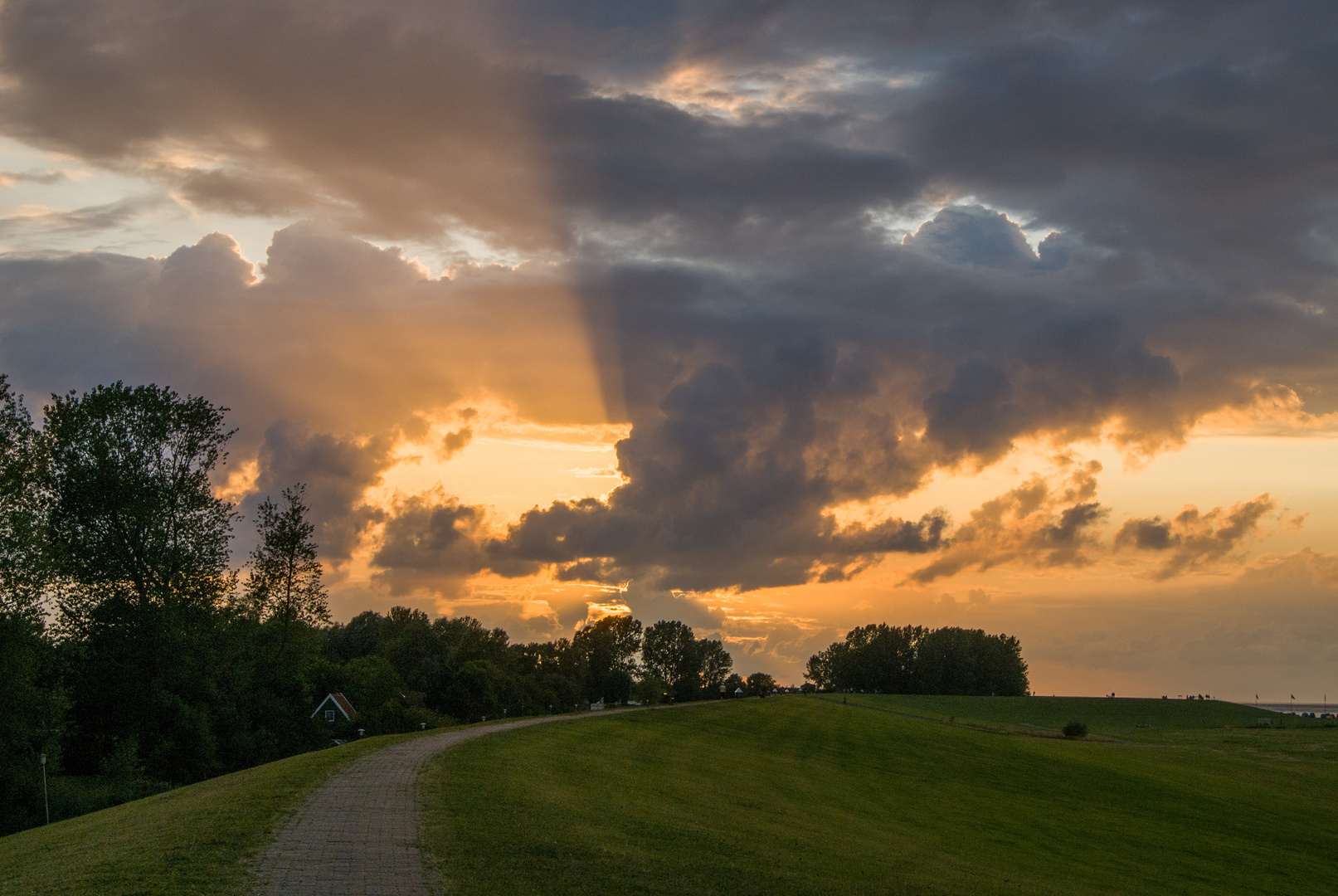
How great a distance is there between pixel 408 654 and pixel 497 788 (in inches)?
3871

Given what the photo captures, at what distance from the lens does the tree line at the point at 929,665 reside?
175m

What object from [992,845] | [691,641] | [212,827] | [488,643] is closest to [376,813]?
[212,827]

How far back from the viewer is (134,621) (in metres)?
52.9

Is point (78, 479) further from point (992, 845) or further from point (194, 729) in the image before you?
point (992, 845)

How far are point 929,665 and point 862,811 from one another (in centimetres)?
14497

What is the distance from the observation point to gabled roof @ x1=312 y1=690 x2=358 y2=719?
94.5 meters

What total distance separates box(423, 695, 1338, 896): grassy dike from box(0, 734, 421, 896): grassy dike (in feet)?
12.6

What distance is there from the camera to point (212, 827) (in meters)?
20.1

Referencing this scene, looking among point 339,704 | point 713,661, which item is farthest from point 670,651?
point 339,704

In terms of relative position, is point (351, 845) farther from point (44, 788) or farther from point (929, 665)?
point (929, 665)

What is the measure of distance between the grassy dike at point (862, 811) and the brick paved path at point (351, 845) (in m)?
0.75

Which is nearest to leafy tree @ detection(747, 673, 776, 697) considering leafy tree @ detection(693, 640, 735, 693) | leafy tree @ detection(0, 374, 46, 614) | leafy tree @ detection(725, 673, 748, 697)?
leafy tree @ detection(725, 673, 748, 697)

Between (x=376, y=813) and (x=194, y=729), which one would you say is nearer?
(x=376, y=813)

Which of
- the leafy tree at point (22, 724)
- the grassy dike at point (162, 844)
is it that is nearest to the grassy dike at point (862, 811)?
the grassy dike at point (162, 844)
